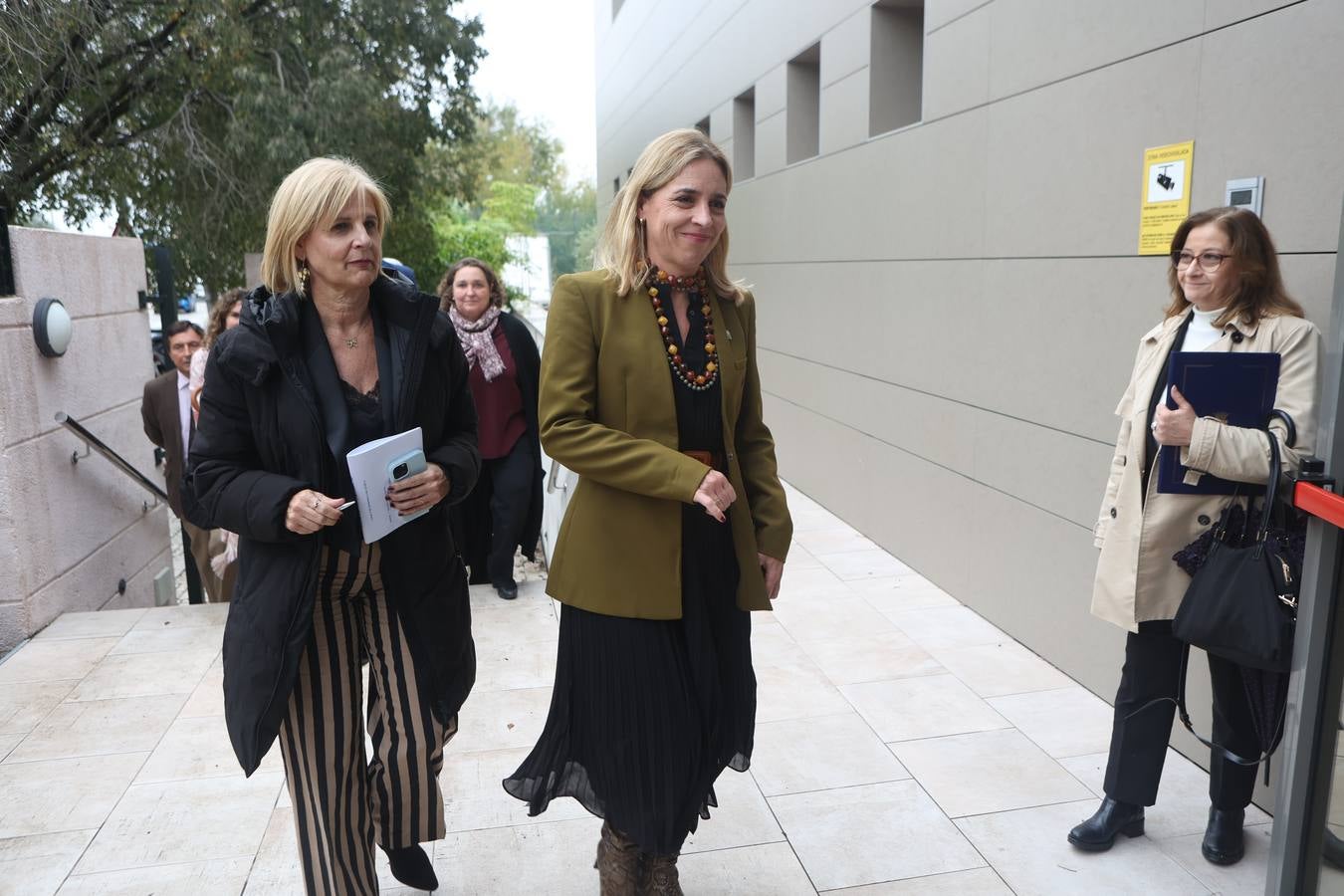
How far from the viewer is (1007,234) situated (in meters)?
5.14

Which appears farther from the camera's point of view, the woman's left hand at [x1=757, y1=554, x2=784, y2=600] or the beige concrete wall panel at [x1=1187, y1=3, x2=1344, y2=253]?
the beige concrete wall panel at [x1=1187, y1=3, x2=1344, y2=253]

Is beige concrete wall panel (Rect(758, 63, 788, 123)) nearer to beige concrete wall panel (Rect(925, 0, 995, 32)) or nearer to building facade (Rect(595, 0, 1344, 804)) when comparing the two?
building facade (Rect(595, 0, 1344, 804))

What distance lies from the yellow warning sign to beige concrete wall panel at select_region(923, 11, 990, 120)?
1476mm

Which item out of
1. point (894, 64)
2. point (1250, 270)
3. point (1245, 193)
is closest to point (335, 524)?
point (1250, 270)

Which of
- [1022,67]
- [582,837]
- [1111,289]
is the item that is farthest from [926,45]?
[582,837]

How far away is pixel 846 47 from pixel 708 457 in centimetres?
564

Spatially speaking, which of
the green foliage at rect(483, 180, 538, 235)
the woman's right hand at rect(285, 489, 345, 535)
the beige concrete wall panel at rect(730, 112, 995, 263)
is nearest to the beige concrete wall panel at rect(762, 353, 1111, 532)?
the beige concrete wall panel at rect(730, 112, 995, 263)

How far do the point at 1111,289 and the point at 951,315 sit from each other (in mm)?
1511

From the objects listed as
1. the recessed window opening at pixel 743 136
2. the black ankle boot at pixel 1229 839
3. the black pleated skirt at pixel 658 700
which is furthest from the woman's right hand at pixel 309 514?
the recessed window opening at pixel 743 136

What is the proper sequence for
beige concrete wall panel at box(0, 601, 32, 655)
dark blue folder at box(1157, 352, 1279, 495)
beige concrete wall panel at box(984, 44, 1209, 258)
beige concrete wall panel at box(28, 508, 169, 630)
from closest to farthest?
dark blue folder at box(1157, 352, 1279, 495) → beige concrete wall panel at box(984, 44, 1209, 258) → beige concrete wall panel at box(0, 601, 32, 655) → beige concrete wall panel at box(28, 508, 169, 630)

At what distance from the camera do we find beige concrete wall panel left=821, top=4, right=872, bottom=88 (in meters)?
6.97

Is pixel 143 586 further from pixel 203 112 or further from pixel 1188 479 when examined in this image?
pixel 203 112

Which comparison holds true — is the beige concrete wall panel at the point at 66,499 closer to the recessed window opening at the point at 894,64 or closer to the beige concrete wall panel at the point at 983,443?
the beige concrete wall panel at the point at 983,443

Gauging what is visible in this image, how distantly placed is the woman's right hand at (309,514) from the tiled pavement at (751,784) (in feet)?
4.51
